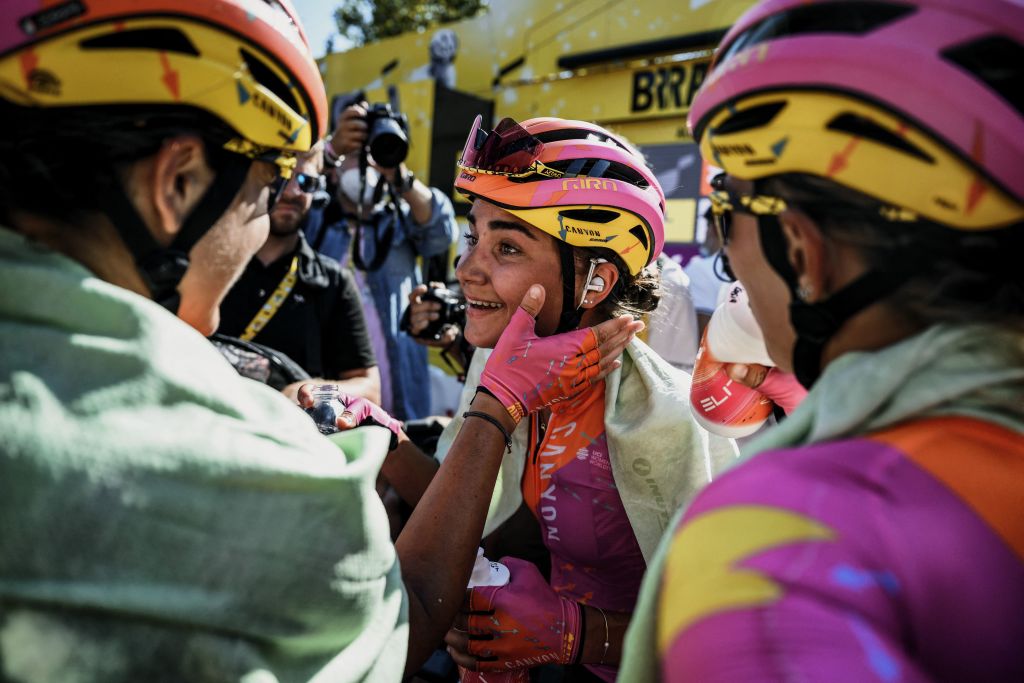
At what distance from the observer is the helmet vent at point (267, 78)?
3.97ft

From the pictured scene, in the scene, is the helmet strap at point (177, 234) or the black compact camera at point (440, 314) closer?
the helmet strap at point (177, 234)

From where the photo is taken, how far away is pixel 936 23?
0.98 m

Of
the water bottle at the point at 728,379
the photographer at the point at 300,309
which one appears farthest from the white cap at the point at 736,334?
the photographer at the point at 300,309

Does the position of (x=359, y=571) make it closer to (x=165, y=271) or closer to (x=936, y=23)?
(x=165, y=271)

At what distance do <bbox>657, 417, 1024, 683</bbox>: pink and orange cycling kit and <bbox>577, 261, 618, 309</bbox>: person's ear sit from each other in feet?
5.11

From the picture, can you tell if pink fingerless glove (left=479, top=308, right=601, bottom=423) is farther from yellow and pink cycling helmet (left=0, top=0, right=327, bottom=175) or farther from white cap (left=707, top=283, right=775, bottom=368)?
yellow and pink cycling helmet (left=0, top=0, right=327, bottom=175)

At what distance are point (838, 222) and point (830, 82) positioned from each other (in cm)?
21

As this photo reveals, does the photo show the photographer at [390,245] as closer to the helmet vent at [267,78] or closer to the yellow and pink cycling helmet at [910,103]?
the helmet vent at [267,78]

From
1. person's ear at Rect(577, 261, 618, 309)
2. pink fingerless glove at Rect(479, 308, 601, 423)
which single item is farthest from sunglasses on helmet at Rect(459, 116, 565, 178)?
pink fingerless glove at Rect(479, 308, 601, 423)

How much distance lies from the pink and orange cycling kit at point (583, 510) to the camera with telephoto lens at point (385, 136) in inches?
98.9

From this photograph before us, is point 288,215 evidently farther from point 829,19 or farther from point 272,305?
point 829,19

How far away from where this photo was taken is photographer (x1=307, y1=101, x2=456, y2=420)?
185 inches

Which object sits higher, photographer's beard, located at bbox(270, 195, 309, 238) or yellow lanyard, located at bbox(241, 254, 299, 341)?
photographer's beard, located at bbox(270, 195, 309, 238)

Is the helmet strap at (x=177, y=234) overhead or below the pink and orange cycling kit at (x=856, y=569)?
overhead
